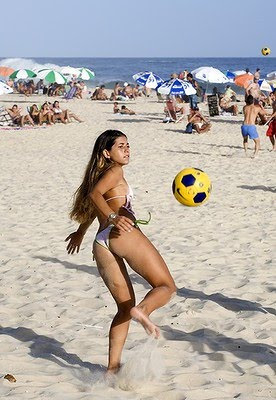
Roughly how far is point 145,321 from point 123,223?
50 centimetres

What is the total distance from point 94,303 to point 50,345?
0.93 meters

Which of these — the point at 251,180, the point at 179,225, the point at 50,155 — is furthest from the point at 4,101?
the point at 179,225

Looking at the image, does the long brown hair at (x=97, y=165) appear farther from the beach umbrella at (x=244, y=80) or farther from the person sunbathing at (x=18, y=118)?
the beach umbrella at (x=244, y=80)

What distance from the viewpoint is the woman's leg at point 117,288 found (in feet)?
12.0

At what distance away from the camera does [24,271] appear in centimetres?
634

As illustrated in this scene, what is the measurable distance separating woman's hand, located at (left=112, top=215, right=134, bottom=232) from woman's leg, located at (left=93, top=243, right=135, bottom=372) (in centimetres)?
18

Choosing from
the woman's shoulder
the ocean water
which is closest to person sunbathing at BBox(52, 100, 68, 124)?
the woman's shoulder

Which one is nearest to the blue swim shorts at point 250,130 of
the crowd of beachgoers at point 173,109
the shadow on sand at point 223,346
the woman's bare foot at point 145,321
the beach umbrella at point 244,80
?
the crowd of beachgoers at point 173,109

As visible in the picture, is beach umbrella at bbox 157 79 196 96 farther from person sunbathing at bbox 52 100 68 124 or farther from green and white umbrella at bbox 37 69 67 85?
green and white umbrella at bbox 37 69 67 85

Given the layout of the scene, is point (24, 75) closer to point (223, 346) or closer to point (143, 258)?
point (223, 346)

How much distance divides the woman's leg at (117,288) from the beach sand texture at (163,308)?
127 millimetres

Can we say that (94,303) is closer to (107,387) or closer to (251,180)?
(107,387)

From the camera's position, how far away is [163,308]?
206 inches

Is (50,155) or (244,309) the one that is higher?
(50,155)
